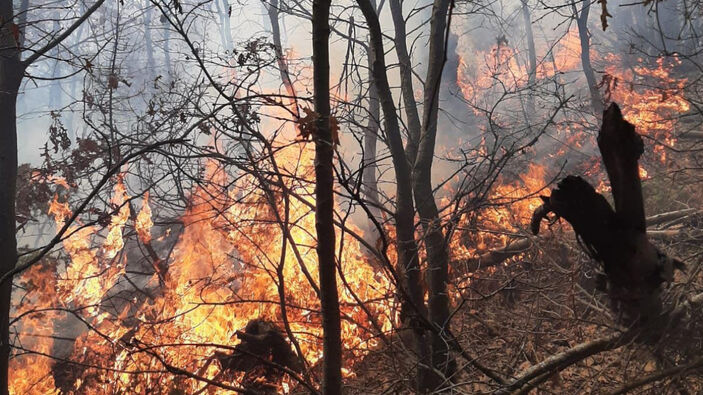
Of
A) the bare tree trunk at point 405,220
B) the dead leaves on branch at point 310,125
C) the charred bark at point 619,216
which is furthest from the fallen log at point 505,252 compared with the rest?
the dead leaves on branch at point 310,125

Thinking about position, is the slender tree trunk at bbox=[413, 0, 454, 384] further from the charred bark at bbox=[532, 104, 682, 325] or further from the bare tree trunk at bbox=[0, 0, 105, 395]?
the bare tree trunk at bbox=[0, 0, 105, 395]

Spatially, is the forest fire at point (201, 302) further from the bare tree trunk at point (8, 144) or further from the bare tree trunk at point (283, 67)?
the bare tree trunk at point (283, 67)

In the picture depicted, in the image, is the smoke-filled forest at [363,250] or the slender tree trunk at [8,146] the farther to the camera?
the slender tree trunk at [8,146]

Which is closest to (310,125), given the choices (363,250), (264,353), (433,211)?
(433,211)

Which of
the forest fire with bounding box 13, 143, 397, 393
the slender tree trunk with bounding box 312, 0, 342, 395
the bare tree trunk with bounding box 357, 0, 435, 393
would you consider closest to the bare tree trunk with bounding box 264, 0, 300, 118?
the slender tree trunk with bounding box 312, 0, 342, 395

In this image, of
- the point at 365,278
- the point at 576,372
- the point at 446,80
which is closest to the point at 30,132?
the point at 446,80

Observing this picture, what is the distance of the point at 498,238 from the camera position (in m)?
7.79

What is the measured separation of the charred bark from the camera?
1642 millimetres

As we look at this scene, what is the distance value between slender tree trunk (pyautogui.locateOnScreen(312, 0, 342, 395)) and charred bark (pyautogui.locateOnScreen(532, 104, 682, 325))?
1054 mm

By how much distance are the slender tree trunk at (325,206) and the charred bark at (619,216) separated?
105 centimetres

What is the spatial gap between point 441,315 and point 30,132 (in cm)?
5389

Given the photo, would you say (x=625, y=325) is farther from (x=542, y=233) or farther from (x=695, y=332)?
(x=542, y=233)

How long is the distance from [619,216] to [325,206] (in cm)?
134

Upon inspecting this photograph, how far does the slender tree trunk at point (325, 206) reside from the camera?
A: 84.7 inches
